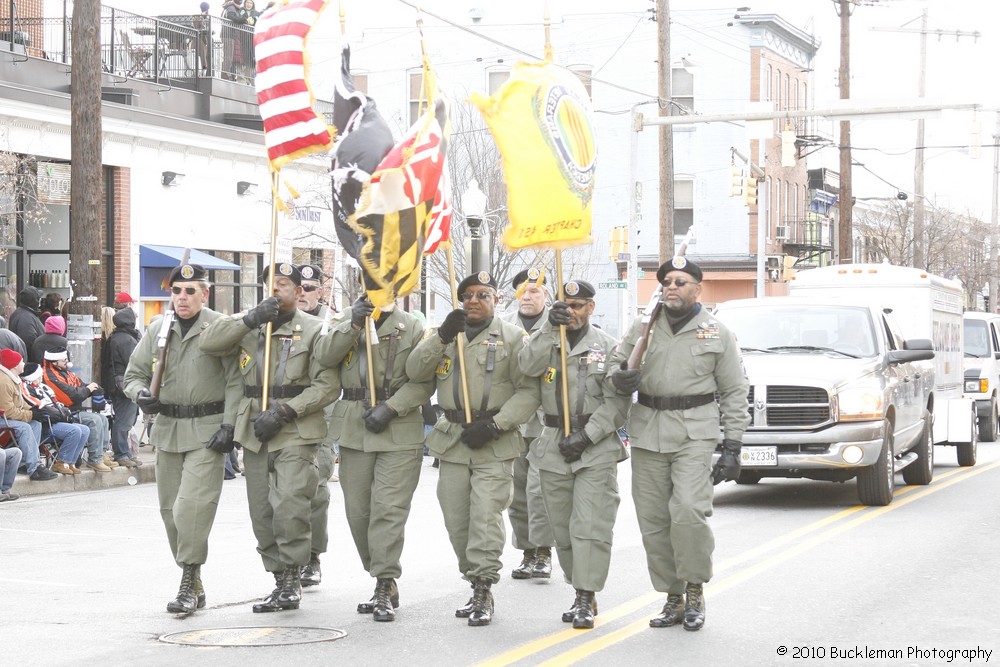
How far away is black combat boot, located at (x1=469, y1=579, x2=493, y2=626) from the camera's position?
26.5 feet

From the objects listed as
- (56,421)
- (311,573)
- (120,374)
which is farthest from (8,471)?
(311,573)

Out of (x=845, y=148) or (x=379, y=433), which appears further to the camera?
(x=845, y=148)

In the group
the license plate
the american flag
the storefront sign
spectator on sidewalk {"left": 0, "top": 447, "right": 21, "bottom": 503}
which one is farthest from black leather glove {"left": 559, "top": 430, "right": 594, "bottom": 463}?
the storefront sign

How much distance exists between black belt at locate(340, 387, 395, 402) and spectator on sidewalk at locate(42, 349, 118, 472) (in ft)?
23.2

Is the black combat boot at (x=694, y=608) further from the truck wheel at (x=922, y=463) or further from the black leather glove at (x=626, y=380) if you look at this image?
the truck wheel at (x=922, y=463)

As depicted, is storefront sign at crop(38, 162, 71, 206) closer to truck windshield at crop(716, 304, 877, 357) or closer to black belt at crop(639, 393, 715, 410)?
truck windshield at crop(716, 304, 877, 357)

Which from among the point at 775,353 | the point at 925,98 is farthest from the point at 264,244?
the point at 775,353

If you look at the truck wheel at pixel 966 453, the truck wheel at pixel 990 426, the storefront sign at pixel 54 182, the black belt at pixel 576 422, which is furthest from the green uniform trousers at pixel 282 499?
the truck wheel at pixel 990 426

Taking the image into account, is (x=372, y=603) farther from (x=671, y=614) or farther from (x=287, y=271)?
(x=287, y=271)

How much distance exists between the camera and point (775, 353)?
14531 millimetres

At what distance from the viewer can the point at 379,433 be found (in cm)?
848

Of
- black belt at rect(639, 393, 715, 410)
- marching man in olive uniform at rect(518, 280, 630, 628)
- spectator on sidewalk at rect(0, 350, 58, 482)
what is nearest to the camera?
marching man in olive uniform at rect(518, 280, 630, 628)

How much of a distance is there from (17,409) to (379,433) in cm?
695

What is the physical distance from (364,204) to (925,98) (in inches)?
634
